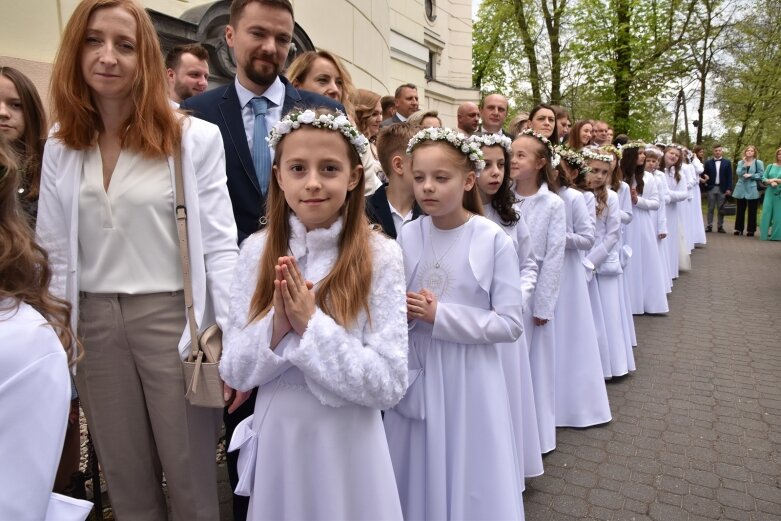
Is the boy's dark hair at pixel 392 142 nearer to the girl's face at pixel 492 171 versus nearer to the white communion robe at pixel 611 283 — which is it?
the girl's face at pixel 492 171

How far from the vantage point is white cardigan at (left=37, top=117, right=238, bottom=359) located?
2238 mm

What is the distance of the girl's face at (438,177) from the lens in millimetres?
2760

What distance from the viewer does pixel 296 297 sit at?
76.2 inches

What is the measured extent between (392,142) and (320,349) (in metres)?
2.05

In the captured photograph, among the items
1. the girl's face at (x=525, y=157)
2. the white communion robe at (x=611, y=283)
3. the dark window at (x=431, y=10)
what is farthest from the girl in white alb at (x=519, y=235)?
the dark window at (x=431, y=10)

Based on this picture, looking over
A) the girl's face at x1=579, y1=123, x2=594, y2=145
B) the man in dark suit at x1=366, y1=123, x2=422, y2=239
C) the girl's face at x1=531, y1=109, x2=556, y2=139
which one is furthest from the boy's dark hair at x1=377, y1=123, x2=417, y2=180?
the girl's face at x1=579, y1=123, x2=594, y2=145

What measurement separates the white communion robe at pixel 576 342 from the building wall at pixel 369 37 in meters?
4.41

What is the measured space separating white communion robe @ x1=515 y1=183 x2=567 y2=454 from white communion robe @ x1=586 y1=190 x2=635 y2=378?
5.36 feet

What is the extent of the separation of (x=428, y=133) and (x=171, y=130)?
3.70ft

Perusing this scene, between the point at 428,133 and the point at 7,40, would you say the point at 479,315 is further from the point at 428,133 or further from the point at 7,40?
the point at 7,40

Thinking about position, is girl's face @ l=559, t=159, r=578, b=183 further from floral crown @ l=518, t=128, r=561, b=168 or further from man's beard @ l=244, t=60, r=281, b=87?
man's beard @ l=244, t=60, r=281, b=87

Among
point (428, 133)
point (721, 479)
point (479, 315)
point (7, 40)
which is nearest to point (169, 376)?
point (479, 315)

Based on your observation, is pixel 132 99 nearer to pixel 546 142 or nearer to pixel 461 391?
pixel 461 391

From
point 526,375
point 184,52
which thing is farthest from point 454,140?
point 184,52
